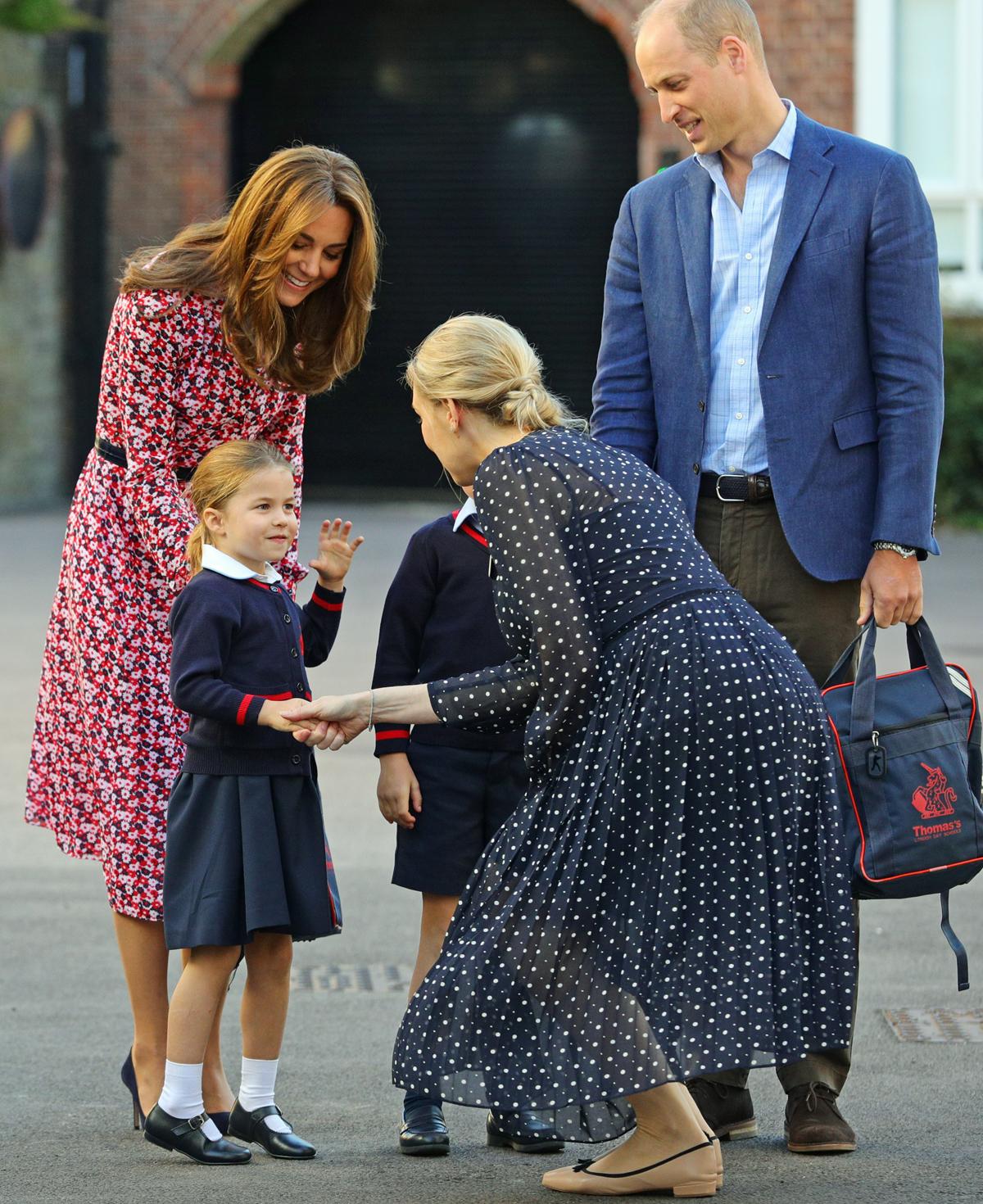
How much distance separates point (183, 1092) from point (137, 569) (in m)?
1.03

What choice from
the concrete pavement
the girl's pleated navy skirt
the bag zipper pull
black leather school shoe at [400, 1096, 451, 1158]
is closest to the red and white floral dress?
the girl's pleated navy skirt

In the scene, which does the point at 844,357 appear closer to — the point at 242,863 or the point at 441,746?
the point at 441,746

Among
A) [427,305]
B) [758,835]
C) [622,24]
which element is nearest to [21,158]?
[427,305]

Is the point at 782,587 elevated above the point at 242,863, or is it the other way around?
the point at 782,587

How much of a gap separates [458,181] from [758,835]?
52.5ft

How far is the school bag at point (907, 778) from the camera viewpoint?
11.0 ft

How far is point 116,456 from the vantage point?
12.3 ft

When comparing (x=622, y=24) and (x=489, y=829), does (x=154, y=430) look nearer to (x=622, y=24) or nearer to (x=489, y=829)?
(x=489, y=829)

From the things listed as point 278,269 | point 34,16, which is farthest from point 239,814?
point 34,16

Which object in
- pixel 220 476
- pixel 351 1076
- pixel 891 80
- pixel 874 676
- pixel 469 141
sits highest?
pixel 891 80

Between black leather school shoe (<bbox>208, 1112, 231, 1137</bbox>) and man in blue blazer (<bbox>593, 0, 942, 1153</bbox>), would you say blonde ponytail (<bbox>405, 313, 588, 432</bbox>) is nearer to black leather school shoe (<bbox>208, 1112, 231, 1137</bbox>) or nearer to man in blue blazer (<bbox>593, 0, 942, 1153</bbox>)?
man in blue blazer (<bbox>593, 0, 942, 1153</bbox>)

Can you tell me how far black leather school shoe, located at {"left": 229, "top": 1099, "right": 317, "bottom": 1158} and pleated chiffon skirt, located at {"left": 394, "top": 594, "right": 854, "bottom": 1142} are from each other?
0.48 meters

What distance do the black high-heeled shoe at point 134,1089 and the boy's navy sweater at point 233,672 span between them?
2.29ft

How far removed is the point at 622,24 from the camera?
658 inches
